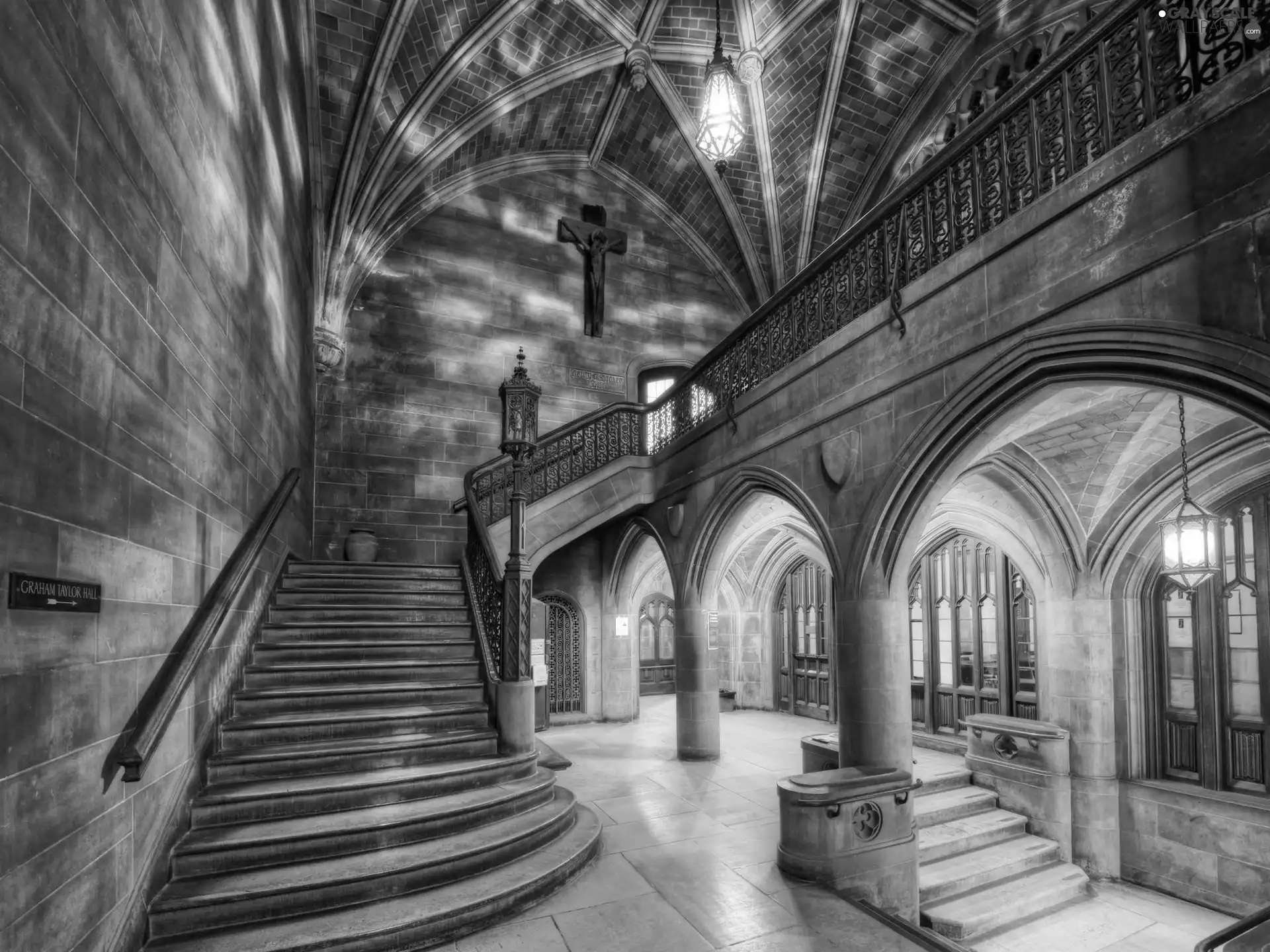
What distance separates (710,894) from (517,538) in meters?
3.33

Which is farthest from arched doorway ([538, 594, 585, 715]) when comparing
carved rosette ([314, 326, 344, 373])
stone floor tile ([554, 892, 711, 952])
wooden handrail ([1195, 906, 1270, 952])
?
wooden handrail ([1195, 906, 1270, 952])

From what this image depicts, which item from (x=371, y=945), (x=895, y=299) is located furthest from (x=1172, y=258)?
(x=371, y=945)

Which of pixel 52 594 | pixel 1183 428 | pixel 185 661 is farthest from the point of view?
pixel 1183 428

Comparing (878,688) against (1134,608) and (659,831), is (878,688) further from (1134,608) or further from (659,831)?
(1134,608)

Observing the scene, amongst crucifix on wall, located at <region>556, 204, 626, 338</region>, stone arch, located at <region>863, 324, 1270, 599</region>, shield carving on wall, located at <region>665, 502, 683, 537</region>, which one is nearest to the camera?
stone arch, located at <region>863, 324, 1270, 599</region>

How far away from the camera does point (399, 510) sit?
1168cm

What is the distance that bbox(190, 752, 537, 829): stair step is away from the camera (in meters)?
4.58

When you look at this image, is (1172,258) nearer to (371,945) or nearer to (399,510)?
(371,945)

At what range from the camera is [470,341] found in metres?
12.6

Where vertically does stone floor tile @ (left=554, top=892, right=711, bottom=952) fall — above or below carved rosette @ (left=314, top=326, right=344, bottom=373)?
below

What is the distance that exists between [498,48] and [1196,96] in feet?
32.8

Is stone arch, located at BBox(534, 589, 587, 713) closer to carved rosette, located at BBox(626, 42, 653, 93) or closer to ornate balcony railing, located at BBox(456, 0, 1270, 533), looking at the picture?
ornate balcony railing, located at BBox(456, 0, 1270, 533)

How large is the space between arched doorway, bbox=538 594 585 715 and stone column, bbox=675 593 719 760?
3436 mm

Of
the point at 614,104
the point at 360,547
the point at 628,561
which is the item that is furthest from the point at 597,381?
the point at 360,547
